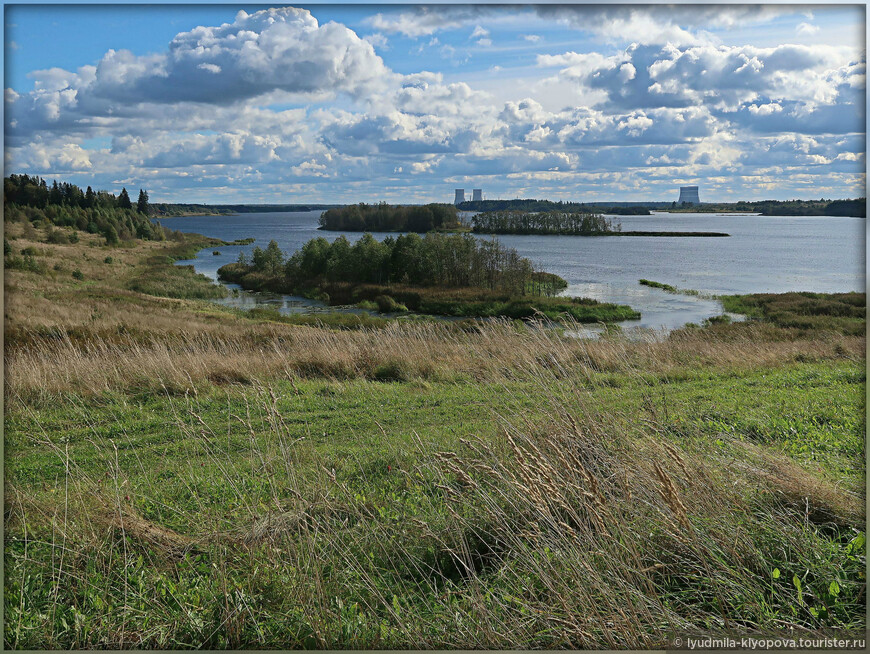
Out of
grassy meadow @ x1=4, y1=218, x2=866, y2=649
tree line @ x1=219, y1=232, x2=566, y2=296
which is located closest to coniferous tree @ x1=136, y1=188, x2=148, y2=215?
tree line @ x1=219, y1=232, x2=566, y2=296

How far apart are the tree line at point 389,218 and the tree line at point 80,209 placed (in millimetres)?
9499

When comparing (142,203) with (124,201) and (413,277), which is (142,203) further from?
(413,277)

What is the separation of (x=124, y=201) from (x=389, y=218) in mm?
13394

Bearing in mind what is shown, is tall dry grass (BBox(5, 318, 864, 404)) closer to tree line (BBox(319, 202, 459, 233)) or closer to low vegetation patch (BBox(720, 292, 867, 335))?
low vegetation patch (BBox(720, 292, 867, 335))

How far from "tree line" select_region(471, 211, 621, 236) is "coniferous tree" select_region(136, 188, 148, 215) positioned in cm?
2752

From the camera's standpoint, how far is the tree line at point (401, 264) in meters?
26.3

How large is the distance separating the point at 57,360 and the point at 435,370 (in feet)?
23.3

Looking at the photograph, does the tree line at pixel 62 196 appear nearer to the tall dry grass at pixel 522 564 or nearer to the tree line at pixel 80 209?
the tree line at pixel 80 209

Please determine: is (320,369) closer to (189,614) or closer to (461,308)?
(189,614)

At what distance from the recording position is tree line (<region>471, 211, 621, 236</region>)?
47844 millimetres

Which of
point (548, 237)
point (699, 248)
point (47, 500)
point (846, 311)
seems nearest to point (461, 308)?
point (846, 311)

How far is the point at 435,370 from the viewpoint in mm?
10805

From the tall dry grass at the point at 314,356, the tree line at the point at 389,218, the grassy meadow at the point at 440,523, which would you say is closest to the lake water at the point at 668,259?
the tree line at the point at 389,218

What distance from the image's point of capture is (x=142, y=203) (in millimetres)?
19719
